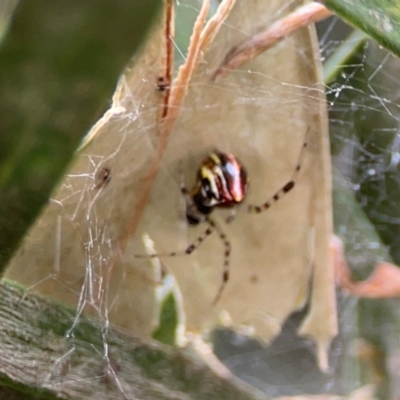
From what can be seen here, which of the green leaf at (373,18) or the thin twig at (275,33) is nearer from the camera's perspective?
the green leaf at (373,18)

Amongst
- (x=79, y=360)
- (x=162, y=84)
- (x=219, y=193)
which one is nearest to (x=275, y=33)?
(x=162, y=84)

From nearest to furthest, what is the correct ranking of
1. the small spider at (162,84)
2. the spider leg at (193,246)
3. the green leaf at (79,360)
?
the green leaf at (79,360)
the small spider at (162,84)
the spider leg at (193,246)

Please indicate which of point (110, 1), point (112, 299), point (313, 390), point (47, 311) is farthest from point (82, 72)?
point (313, 390)

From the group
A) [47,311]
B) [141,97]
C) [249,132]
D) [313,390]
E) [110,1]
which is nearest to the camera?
[110,1]

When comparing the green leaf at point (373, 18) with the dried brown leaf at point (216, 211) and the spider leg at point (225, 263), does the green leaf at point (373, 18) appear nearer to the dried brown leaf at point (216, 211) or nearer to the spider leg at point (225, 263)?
the dried brown leaf at point (216, 211)

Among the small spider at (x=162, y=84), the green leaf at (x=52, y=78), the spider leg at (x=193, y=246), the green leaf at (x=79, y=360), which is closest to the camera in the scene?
the green leaf at (x=52, y=78)

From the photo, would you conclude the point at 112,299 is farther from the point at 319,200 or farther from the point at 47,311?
the point at 319,200

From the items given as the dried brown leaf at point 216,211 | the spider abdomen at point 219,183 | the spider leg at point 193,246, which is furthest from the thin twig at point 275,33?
the spider leg at point 193,246
